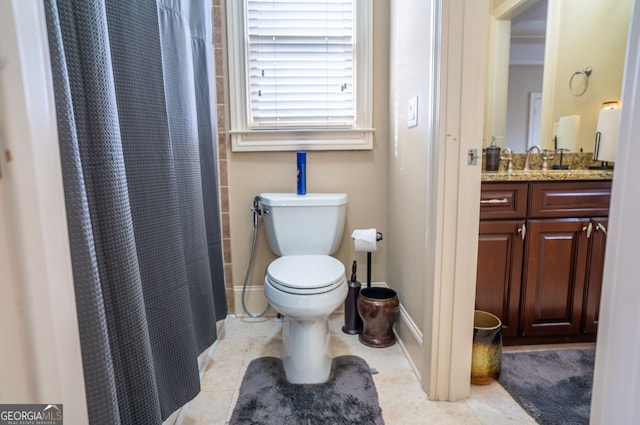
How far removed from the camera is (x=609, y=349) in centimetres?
51

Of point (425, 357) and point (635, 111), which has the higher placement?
point (635, 111)

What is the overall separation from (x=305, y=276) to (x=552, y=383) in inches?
Answer: 44.3

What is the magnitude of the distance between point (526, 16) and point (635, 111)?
2050mm

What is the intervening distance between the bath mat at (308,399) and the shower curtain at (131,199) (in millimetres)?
279

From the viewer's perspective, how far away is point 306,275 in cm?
143

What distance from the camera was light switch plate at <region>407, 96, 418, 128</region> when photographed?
148 centimetres

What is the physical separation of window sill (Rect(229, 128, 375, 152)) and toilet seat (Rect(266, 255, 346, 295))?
703 millimetres

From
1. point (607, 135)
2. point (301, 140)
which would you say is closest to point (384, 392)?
point (301, 140)

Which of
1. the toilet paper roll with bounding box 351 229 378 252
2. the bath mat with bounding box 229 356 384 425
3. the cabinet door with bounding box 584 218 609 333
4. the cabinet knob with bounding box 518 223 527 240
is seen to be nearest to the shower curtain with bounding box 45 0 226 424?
the bath mat with bounding box 229 356 384 425

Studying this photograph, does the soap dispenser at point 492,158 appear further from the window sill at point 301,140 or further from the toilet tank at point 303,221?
the toilet tank at point 303,221

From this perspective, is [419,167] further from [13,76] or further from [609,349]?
[13,76]

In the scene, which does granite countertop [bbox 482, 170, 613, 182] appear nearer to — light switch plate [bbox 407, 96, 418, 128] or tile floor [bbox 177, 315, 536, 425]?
light switch plate [bbox 407, 96, 418, 128]

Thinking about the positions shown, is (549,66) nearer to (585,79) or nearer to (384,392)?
(585,79)

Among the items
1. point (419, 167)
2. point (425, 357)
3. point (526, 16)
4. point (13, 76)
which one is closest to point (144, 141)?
point (13, 76)
